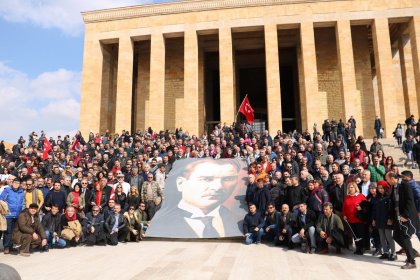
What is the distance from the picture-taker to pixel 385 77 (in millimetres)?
21156

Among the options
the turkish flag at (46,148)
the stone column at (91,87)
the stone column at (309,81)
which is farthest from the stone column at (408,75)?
the turkish flag at (46,148)

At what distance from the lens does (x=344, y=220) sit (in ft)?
22.4

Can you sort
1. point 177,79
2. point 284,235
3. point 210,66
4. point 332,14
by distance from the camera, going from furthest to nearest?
1. point 210,66
2. point 177,79
3. point 332,14
4. point 284,235

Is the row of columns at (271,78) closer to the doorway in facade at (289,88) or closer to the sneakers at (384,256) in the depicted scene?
the doorway in facade at (289,88)

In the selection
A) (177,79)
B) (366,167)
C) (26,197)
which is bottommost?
(26,197)

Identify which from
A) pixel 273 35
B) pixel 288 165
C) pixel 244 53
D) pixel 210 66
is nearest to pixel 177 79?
pixel 210 66

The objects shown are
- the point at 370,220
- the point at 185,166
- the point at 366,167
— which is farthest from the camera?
the point at 185,166

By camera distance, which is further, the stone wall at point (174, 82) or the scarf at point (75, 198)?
the stone wall at point (174, 82)

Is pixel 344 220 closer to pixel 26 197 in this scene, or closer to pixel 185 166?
pixel 185 166

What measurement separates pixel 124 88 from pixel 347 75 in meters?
15.2

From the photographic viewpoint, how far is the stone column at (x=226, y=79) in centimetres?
2197

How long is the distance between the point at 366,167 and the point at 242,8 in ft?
55.2

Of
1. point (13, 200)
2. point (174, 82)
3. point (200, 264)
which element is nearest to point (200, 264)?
point (200, 264)

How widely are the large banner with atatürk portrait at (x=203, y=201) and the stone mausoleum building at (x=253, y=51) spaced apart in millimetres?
11824
